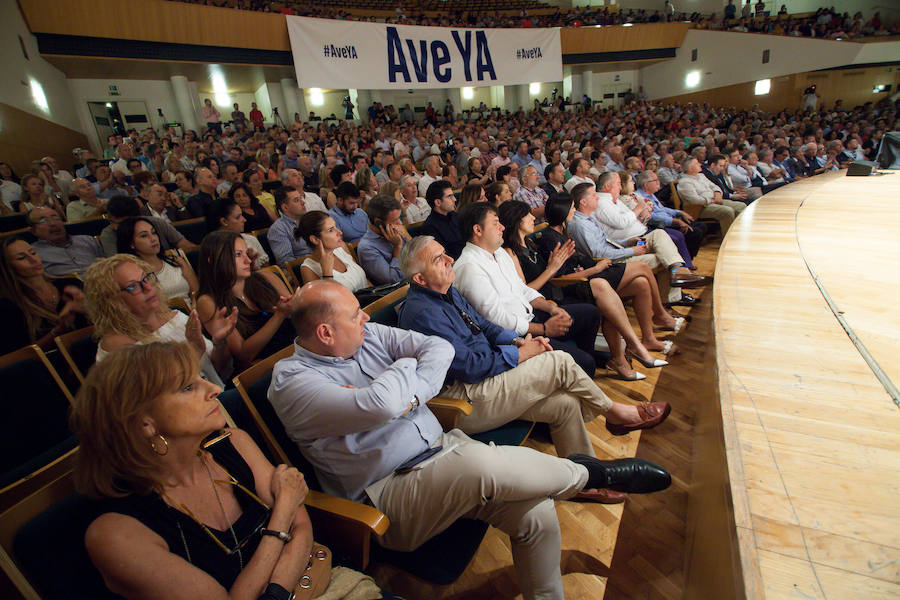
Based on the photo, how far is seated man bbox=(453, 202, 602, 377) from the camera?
6.36ft

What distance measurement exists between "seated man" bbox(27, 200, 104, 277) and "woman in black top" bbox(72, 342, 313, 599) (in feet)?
8.26

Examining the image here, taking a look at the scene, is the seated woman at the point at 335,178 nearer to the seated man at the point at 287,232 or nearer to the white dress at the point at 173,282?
the seated man at the point at 287,232

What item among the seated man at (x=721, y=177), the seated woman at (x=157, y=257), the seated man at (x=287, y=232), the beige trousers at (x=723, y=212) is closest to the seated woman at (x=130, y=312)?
the seated woman at (x=157, y=257)

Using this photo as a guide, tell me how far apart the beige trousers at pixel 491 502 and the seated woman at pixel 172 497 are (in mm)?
188

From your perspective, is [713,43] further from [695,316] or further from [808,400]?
A: [808,400]

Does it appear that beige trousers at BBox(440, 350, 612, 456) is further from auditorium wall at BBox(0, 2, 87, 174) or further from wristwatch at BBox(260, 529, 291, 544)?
auditorium wall at BBox(0, 2, 87, 174)

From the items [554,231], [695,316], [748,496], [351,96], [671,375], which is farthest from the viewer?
[351,96]

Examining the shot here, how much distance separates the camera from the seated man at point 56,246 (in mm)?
2715

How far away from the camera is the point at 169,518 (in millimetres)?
857

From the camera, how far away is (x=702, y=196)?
4.46 meters

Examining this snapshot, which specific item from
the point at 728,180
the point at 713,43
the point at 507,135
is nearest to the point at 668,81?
the point at 713,43

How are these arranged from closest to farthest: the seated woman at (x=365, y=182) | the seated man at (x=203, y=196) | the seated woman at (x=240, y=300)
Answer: the seated woman at (x=240, y=300)
the seated man at (x=203, y=196)
the seated woman at (x=365, y=182)

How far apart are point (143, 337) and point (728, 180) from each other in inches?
238

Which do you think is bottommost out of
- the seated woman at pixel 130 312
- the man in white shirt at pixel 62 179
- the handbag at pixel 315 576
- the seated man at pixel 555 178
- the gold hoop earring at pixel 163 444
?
the handbag at pixel 315 576
